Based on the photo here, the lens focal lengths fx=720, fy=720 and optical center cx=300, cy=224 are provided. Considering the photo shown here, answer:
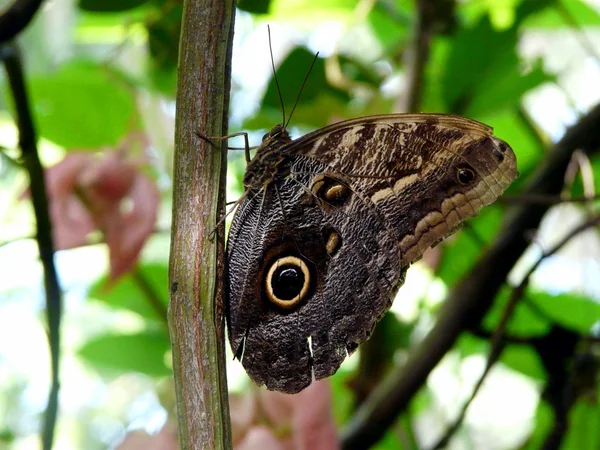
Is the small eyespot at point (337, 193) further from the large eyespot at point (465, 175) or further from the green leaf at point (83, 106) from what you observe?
the green leaf at point (83, 106)

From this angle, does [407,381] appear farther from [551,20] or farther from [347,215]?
[551,20]

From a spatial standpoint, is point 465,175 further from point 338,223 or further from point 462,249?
point 462,249

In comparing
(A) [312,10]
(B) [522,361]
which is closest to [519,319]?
(B) [522,361]

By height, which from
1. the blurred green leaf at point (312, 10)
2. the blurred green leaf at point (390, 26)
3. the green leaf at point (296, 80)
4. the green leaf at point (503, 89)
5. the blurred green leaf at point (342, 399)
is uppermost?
the blurred green leaf at point (312, 10)

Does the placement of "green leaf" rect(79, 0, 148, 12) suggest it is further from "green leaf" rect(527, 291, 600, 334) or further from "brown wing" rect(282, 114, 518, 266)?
"green leaf" rect(527, 291, 600, 334)

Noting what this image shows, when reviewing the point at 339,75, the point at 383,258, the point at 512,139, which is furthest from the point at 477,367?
the point at 383,258

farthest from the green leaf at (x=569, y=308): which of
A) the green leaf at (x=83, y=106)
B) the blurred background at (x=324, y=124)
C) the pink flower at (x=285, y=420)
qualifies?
the green leaf at (x=83, y=106)
